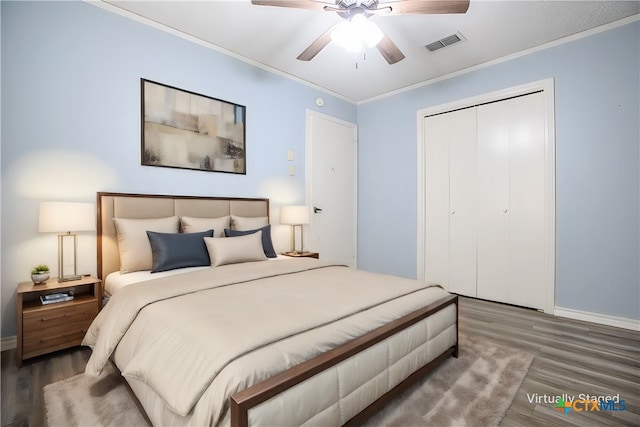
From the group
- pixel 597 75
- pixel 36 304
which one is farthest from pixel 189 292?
pixel 597 75

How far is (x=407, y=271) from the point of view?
4352mm

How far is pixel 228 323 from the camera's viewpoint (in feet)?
4.43

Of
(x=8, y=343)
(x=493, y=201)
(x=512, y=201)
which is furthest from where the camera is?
(x=493, y=201)

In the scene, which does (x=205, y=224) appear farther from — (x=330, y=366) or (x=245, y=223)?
(x=330, y=366)

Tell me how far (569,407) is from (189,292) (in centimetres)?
216

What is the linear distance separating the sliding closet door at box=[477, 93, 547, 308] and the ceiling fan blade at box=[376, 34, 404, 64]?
1.63 m

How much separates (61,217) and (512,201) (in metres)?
4.14

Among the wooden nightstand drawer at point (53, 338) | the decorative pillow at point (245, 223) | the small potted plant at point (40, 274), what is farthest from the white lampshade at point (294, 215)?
the small potted plant at point (40, 274)

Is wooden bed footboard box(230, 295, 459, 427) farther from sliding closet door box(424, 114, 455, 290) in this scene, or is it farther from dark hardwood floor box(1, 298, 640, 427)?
sliding closet door box(424, 114, 455, 290)

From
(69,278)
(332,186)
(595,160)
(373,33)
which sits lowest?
(69,278)

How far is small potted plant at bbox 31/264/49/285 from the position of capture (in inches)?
85.9

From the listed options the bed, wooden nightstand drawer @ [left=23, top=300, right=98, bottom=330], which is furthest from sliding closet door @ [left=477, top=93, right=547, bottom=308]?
wooden nightstand drawer @ [left=23, top=300, right=98, bottom=330]

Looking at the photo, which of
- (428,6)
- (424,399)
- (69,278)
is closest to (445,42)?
(428,6)

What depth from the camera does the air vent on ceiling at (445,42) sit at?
10.1 feet
